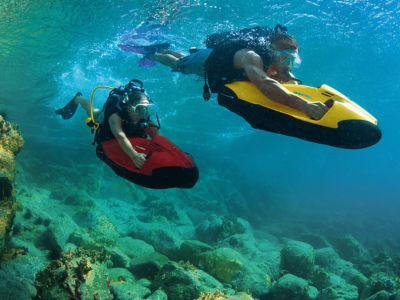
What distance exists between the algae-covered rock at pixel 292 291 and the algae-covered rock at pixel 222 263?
3.96 feet

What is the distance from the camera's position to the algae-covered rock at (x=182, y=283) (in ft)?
15.7

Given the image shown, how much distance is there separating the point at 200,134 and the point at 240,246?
24247mm

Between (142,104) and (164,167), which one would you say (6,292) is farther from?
(142,104)

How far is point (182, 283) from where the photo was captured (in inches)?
194

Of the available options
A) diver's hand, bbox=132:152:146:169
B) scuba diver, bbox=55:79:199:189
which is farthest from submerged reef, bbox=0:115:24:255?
diver's hand, bbox=132:152:146:169

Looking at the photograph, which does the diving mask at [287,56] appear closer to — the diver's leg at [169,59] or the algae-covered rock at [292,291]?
the diver's leg at [169,59]

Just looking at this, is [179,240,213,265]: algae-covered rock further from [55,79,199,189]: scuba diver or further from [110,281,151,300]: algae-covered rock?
[55,79,199,189]: scuba diver

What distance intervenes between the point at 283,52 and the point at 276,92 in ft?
3.41

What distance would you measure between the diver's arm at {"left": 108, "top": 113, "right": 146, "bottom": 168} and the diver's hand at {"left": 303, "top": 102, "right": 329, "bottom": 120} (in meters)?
2.18

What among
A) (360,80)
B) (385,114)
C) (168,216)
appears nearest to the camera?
(168,216)

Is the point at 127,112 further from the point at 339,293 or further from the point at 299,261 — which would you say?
the point at 299,261

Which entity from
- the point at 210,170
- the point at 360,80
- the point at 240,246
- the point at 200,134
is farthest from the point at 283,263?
the point at 200,134

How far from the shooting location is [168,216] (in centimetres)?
1596

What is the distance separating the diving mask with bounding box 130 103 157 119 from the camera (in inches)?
146
